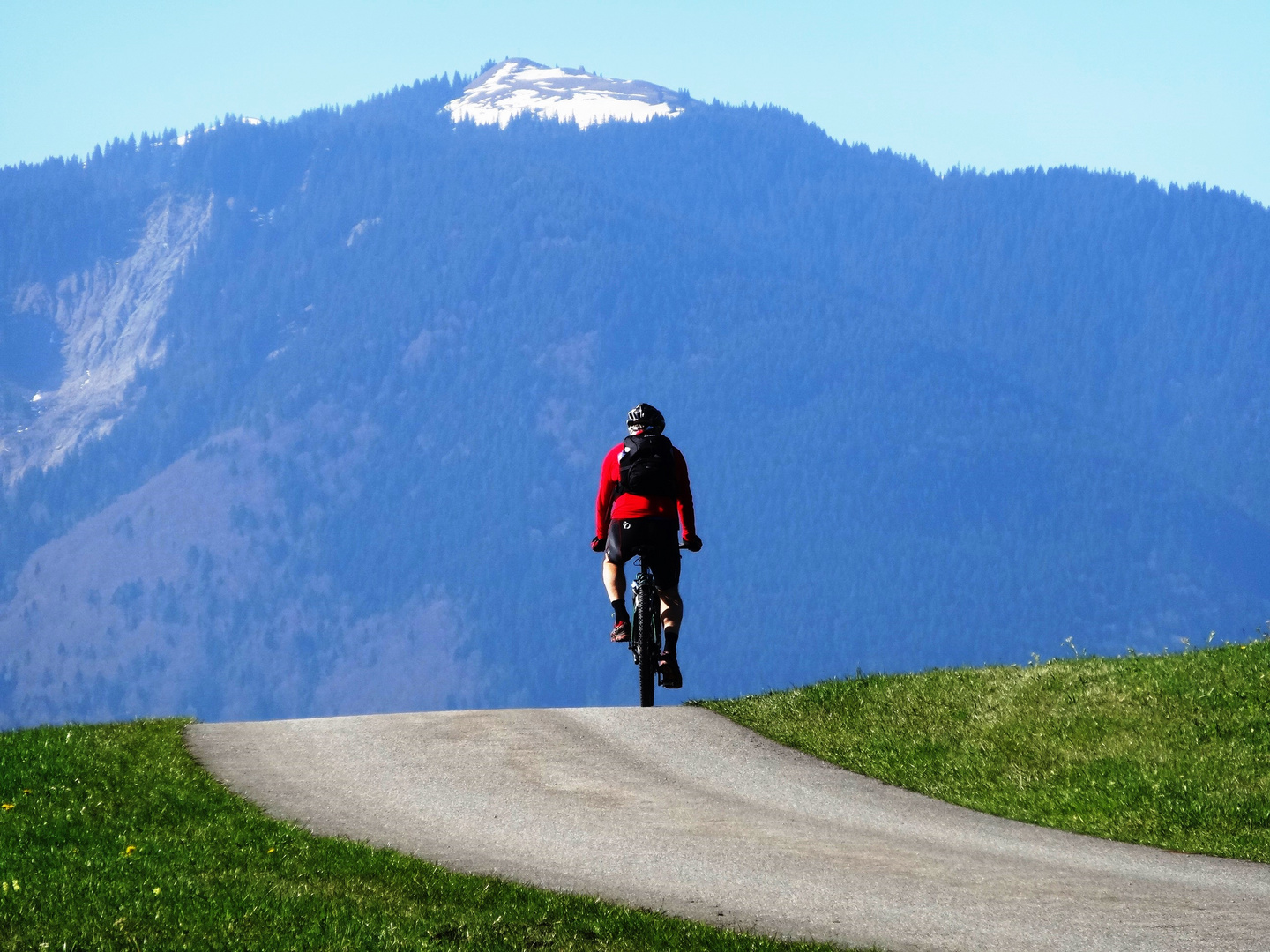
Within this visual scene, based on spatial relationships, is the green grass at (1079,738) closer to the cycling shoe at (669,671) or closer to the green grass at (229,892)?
the cycling shoe at (669,671)

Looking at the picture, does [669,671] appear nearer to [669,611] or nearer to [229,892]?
[669,611]

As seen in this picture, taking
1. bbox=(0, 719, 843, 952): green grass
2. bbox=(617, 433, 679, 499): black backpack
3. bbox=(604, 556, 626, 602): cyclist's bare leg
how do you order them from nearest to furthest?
bbox=(0, 719, 843, 952): green grass < bbox=(617, 433, 679, 499): black backpack < bbox=(604, 556, 626, 602): cyclist's bare leg

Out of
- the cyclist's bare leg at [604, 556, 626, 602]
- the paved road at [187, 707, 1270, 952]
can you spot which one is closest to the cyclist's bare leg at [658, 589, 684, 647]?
the cyclist's bare leg at [604, 556, 626, 602]

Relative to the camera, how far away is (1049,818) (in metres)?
11.1

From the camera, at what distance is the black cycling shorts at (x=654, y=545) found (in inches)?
559

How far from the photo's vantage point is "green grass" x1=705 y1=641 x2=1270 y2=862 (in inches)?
428

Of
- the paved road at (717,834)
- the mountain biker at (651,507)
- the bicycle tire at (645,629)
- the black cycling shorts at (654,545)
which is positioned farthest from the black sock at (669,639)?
the paved road at (717,834)

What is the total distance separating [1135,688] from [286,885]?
28.3 feet

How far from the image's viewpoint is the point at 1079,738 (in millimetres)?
12727

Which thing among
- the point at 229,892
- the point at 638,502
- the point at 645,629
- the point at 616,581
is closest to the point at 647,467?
the point at 638,502

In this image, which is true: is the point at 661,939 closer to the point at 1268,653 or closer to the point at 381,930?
the point at 381,930

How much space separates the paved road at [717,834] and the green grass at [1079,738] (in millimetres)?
458

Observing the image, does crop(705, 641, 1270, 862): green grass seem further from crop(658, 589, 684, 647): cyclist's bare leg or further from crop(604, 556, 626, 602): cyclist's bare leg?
crop(604, 556, 626, 602): cyclist's bare leg

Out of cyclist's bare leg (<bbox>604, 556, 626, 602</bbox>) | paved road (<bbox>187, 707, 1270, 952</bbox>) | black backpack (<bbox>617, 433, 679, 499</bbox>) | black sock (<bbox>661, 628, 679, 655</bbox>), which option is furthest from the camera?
cyclist's bare leg (<bbox>604, 556, 626, 602</bbox>)
